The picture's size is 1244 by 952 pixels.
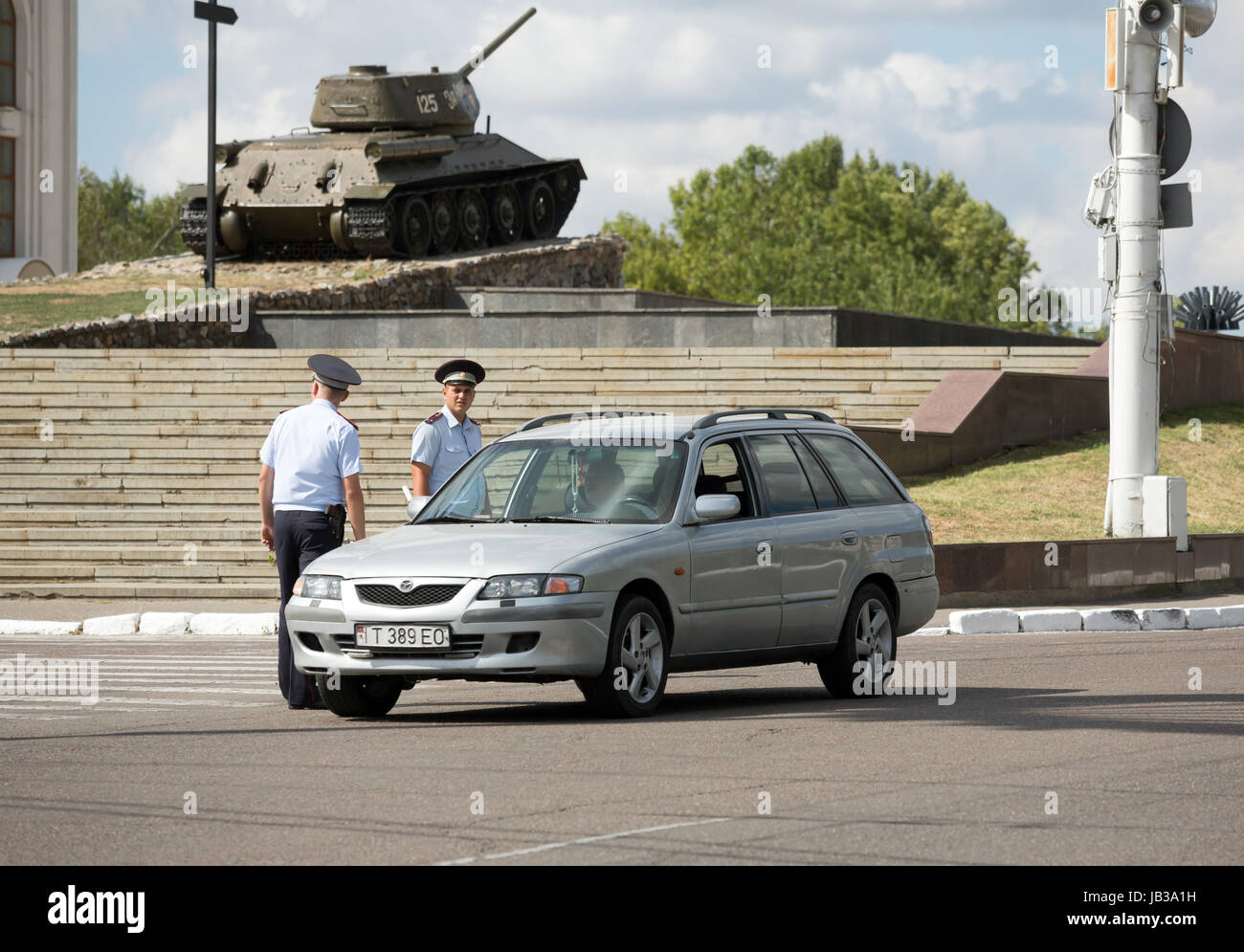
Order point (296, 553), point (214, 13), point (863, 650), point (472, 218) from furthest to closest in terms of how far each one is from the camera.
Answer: point (472, 218), point (214, 13), point (863, 650), point (296, 553)

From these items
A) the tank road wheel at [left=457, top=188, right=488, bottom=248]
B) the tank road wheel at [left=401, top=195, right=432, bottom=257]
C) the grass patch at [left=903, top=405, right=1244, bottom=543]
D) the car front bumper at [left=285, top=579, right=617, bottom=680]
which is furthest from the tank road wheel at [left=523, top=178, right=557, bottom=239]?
the car front bumper at [left=285, top=579, right=617, bottom=680]

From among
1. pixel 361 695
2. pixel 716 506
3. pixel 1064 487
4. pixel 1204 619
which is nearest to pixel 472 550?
pixel 361 695

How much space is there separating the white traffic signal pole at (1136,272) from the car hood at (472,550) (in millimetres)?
11879

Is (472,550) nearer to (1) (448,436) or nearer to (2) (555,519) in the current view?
(2) (555,519)

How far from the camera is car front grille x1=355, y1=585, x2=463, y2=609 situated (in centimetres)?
940

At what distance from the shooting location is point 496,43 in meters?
47.9

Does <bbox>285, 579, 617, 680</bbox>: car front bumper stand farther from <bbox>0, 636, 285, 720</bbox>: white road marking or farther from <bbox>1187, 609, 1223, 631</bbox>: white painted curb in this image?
<bbox>1187, 609, 1223, 631</bbox>: white painted curb

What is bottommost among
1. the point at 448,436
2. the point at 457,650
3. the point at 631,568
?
the point at 457,650

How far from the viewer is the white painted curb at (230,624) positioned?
1653 centimetres

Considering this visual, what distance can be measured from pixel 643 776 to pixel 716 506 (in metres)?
2.49

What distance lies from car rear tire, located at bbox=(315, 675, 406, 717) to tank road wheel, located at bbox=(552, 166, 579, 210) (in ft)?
135

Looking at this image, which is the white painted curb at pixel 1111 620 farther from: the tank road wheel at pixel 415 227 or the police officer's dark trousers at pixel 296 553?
the tank road wheel at pixel 415 227

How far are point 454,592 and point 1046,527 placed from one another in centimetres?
1252
